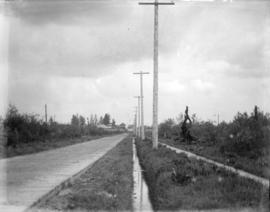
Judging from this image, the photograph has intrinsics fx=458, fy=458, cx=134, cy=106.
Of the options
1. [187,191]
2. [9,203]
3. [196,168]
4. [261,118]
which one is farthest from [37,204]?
[261,118]

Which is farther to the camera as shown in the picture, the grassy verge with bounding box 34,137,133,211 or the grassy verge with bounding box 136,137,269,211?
the grassy verge with bounding box 34,137,133,211

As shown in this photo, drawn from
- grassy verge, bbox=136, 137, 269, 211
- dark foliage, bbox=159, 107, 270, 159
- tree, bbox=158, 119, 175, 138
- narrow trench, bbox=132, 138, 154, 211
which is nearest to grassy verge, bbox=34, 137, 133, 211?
narrow trench, bbox=132, 138, 154, 211

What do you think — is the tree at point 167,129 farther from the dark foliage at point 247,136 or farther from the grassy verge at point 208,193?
the grassy verge at point 208,193

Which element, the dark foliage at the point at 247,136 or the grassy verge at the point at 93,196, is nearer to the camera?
the grassy verge at the point at 93,196

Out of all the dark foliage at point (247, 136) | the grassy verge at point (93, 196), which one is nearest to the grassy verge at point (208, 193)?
the grassy verge at point (93, 196)

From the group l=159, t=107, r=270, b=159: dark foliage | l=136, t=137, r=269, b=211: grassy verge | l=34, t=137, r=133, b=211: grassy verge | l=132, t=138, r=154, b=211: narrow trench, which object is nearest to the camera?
l=136, t=137, r=269, b=211: grassy verge

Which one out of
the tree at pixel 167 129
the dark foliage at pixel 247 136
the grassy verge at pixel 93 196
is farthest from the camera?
the tree at pixel 167 129

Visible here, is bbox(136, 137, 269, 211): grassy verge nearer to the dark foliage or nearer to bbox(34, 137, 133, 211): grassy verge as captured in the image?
bbox(34, 137, 133, 211): grassy verge

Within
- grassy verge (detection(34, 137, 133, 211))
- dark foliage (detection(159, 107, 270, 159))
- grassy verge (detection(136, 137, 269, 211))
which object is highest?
dark foliage (detection(159, 107, 270, 159))

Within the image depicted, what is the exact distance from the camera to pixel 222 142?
80.1ft

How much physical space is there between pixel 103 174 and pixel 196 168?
3.98 metres

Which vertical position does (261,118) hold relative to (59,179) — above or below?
above

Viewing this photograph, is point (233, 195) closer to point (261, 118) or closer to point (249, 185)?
point (249, 185)

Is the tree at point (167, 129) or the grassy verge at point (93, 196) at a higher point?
the tree at point (167, 129)
